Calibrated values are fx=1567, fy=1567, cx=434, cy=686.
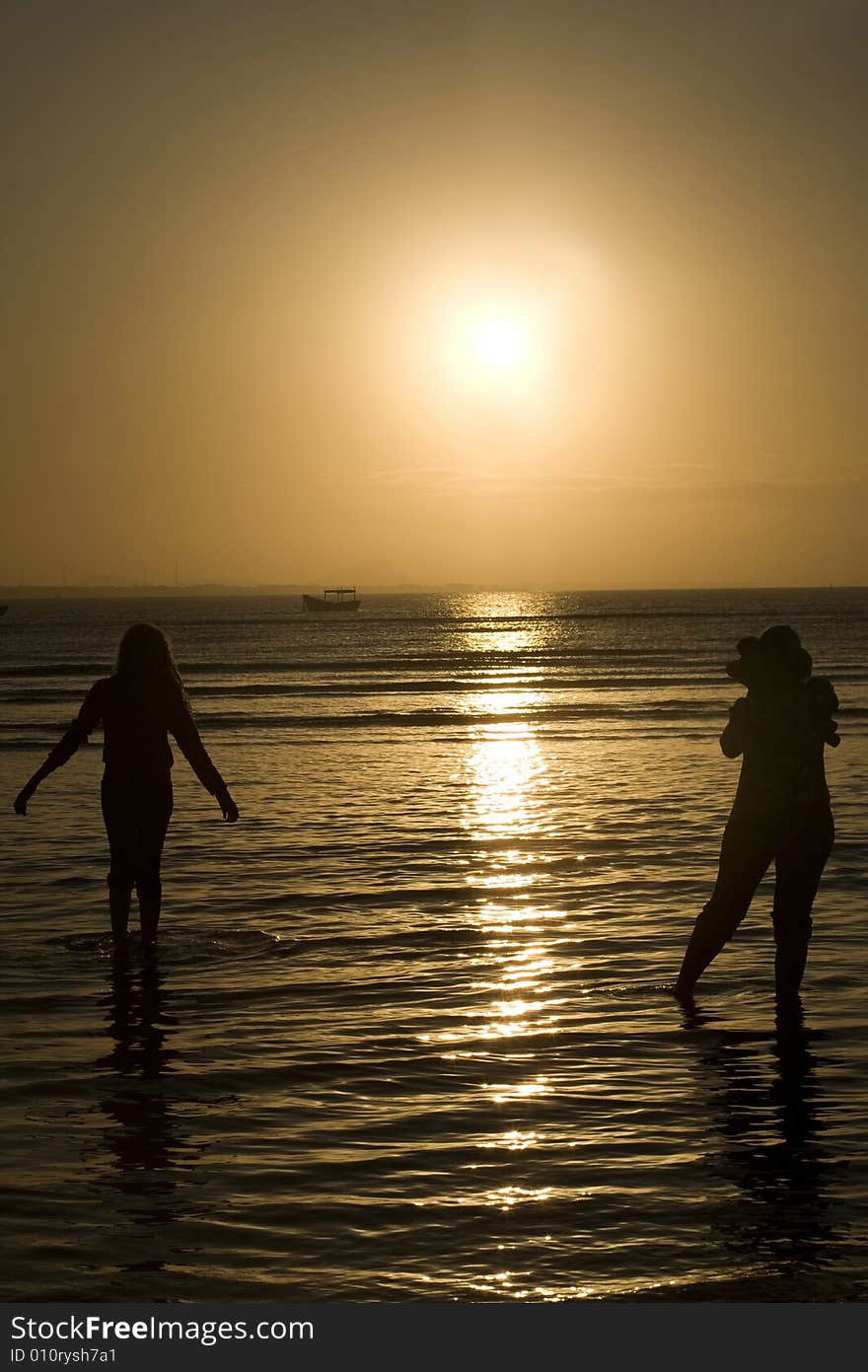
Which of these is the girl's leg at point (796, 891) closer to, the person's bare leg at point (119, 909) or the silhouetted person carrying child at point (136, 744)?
the silhouetted person carrying child at point (136, 744)

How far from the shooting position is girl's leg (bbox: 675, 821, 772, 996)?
7758 mm

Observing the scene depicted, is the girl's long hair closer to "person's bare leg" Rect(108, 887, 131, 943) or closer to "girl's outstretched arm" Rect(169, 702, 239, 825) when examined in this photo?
"girl's outstretched arm" Rect(169, 702, 239, 825)

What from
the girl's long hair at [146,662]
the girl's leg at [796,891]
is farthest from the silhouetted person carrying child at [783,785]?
the girl's long hair at [146,662]

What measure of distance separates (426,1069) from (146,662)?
10.0 feet

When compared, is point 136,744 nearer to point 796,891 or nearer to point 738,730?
point 738,730

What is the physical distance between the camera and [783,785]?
7.64 meters

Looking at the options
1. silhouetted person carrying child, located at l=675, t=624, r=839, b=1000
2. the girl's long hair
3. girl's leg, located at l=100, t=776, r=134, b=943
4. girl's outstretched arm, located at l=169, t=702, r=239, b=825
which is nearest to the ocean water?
girl's leg, located at l=100, t=776, r=134, b=943

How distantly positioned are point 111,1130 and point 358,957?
10.8 ft

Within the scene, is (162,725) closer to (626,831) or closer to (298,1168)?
(298,1168)

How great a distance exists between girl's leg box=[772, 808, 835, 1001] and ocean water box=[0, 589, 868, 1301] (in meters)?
0.28

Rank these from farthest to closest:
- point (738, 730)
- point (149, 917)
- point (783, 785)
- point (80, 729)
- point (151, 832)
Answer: point (149, 917), point (151, 832), point (80, 729), point (738, 730), point (783, 785)

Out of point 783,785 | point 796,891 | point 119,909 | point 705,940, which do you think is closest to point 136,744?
point 119,909

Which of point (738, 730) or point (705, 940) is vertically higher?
point (738, 730)

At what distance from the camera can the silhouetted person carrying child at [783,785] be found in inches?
301
